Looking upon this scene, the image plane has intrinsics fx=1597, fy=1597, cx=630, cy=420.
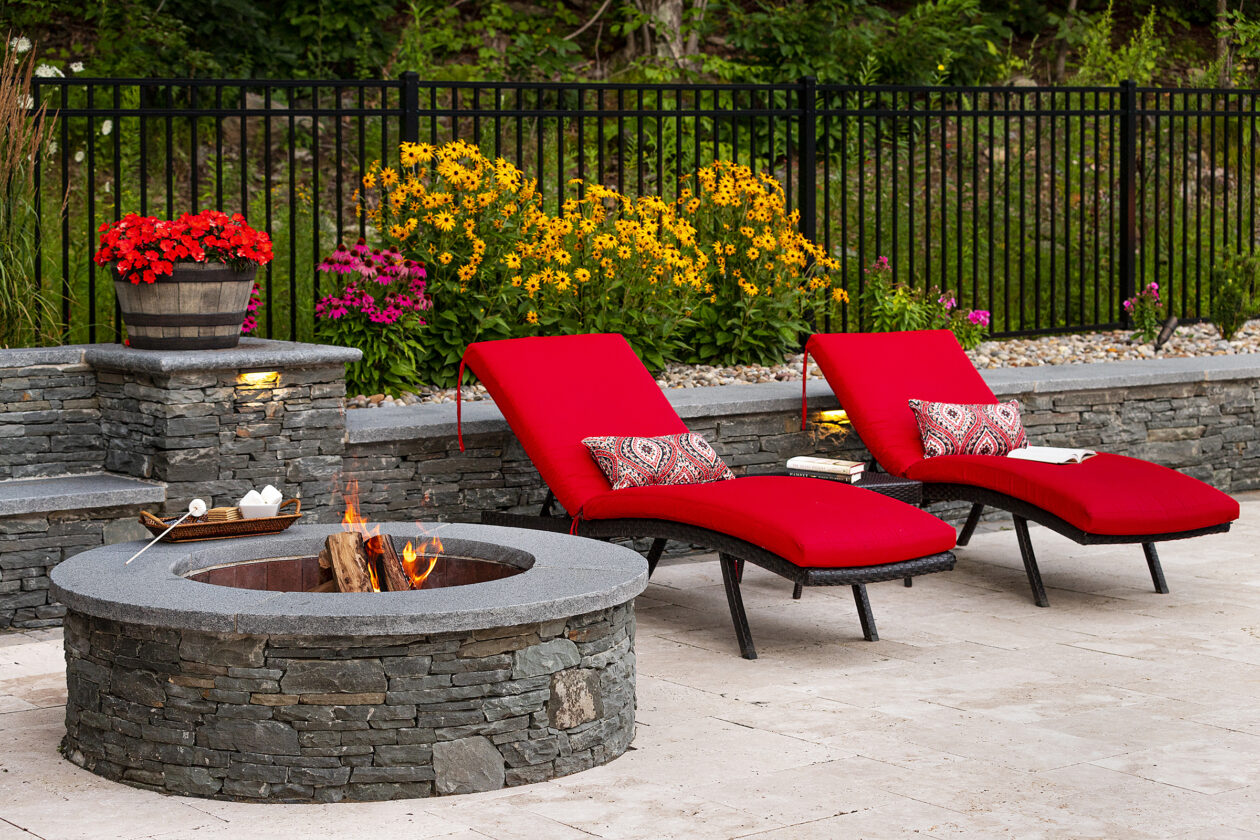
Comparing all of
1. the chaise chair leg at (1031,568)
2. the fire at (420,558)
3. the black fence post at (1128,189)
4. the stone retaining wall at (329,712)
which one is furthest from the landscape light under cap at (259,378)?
the black fence post at (1128,189)

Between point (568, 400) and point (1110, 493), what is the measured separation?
2060 mm

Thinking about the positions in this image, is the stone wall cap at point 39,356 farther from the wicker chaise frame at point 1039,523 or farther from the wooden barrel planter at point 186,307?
the wicker chaise frame at point 1039,523

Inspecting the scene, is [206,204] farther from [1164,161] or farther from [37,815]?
[37,815]

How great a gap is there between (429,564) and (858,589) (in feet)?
5.17

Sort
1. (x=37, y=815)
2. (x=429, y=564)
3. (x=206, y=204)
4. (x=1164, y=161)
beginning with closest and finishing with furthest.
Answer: (x=37, y=815) < (x=429, y=564) < (x=206, y=204) < (x=1164, y=161)

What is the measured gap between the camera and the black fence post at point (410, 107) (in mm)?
7418

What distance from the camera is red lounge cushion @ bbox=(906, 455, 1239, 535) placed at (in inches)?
228

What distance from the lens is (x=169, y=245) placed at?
19.0 ft

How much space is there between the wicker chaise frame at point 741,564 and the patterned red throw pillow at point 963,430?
3.76 ft

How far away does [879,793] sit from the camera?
151 inches

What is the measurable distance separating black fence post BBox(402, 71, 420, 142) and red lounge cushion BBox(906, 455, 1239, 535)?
3.06 m

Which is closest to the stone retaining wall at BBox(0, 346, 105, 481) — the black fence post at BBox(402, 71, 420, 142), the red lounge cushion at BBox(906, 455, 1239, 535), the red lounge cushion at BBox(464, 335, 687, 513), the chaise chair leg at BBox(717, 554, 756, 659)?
the red lounge cushion at BBox(464, 335, 687, 513)

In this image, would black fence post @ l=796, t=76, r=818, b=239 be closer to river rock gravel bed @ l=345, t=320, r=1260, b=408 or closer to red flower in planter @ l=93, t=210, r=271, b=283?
river rock gravel bed @ l=345, t=320, r=1260, b=408

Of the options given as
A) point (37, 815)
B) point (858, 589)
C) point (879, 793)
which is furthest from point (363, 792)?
point (858, 589)
